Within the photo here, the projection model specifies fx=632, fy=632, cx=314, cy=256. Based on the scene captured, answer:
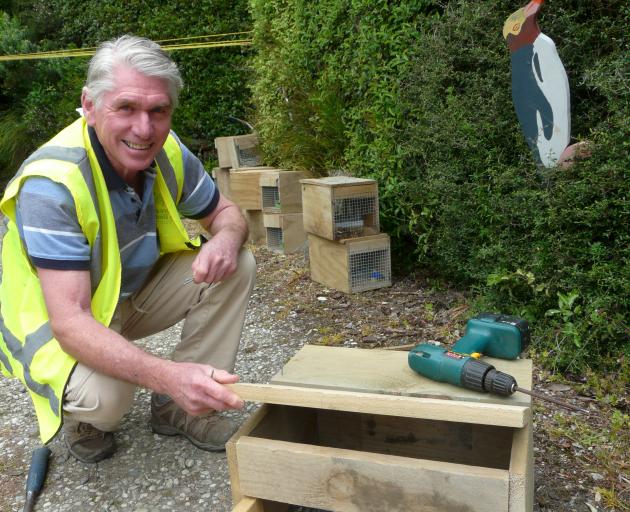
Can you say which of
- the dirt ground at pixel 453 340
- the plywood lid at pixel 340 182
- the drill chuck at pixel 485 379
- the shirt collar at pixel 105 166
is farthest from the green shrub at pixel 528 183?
the shirt collar at pixel 105 166

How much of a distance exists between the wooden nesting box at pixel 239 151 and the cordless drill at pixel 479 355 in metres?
4.96

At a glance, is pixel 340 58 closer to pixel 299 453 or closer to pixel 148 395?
pixel 148 395

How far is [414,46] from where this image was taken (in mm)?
3883

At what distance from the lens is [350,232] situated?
437cm

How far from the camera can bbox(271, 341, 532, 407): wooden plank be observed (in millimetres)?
1746

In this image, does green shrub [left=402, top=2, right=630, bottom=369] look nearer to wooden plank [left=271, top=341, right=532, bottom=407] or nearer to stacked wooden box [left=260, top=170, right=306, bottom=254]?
wooden plank [left=271, top=341, right=532, bottom=407]

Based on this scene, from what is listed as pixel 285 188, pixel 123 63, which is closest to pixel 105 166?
pixel 123 63

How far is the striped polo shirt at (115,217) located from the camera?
1993 mm

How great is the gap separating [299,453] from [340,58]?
12.0 feet

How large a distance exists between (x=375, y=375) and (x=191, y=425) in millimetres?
1034

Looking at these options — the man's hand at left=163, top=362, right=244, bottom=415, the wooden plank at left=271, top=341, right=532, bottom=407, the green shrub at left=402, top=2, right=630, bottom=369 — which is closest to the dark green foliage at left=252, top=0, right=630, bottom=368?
the green shrub at left=402, top=2, right=630, bottom=369

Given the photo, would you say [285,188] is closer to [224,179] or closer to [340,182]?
[340,182]

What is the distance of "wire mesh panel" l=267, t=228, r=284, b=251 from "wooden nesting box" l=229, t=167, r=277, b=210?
0.33m

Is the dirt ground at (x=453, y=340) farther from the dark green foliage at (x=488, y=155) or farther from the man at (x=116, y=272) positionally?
the man at (x=116, y=272)
